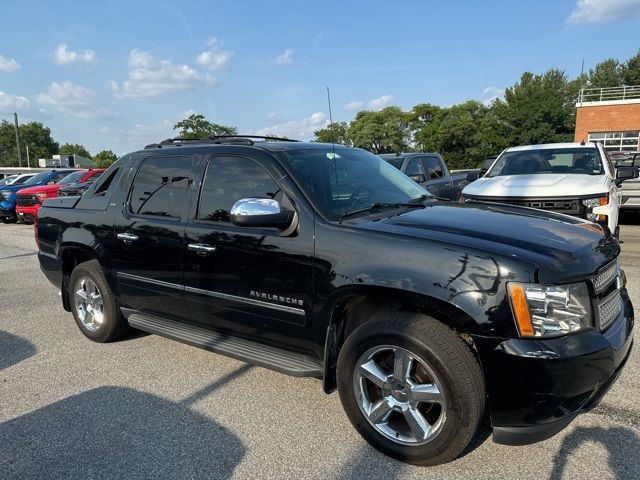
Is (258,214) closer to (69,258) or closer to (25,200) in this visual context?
(69,258)

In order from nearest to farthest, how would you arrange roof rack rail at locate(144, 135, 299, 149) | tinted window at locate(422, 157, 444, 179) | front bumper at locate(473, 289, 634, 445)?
1. front bumper at locate(473, 289, 634, 445)
2. roof rack rail at locate(144, 135, 299, 149)
3. tinted window at locate(422, 157, 444, 179)

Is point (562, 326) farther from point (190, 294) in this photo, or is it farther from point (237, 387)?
point (190, 294)

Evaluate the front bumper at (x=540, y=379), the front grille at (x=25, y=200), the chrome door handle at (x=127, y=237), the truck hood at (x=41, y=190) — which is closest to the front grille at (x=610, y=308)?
the front bumper at (x=540, y=379)

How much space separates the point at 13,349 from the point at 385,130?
70.2 m

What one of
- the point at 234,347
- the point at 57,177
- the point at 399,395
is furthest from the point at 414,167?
the point at 57,177

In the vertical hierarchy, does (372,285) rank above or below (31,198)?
below

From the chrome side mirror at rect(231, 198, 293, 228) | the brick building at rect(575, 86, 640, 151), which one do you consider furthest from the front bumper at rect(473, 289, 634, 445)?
the brick building at rect(575, 86, 640, 151)

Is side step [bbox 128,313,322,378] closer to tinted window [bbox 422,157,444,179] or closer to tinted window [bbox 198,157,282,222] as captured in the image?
tinted window [bbox 198,157,282,222]

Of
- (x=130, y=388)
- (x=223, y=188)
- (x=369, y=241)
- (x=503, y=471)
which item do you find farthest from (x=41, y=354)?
(x=503, y=471)

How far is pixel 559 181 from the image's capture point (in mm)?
7266

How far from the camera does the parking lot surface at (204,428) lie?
2691 mm

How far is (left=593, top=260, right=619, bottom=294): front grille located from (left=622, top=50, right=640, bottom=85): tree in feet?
271

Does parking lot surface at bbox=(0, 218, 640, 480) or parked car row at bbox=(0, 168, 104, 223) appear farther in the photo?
parked car row at bbox=(0, 168, 104, 223)

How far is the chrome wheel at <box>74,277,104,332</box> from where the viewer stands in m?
4.69
